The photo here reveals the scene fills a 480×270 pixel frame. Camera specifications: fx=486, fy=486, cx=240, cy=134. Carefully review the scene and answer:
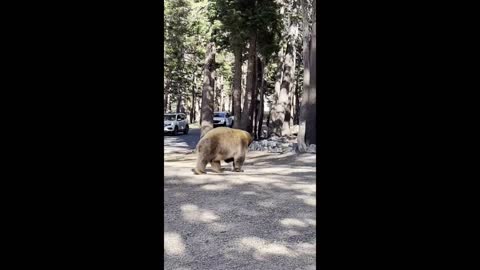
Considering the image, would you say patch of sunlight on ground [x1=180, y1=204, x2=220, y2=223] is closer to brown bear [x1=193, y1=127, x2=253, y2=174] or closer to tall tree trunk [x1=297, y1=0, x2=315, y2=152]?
brown bear [x1=193, y1=127, x2=253, y2=174]

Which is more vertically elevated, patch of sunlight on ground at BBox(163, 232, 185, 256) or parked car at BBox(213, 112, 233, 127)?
parked car at BBox(213, 112, 233, 127)

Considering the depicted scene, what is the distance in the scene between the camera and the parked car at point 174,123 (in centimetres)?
3422

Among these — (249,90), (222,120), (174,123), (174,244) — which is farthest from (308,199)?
(222,120)

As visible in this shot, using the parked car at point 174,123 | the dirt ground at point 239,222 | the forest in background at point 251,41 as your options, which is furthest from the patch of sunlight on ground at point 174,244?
the parked car at point 174,123

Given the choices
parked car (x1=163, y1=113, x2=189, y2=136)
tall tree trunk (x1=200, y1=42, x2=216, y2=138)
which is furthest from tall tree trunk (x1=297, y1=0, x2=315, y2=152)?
parked car (x1=163, y1=113, x2=189, y2=136)

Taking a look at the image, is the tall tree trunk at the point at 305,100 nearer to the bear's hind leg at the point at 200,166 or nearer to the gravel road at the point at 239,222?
the bear's hind leg at the point at 200,166

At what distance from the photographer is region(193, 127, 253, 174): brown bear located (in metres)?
11.5

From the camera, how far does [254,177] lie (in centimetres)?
1133

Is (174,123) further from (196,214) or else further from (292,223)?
(292,223)

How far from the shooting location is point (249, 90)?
25469 millimetres

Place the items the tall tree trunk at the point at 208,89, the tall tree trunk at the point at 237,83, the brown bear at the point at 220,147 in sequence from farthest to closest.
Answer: the tall tree trunk at the point at 237,83 → the tall tree trunk at the point at 208,89 → the brown bear at the point at 220,147

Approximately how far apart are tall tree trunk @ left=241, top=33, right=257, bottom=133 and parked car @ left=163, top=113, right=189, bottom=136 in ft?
29.9
